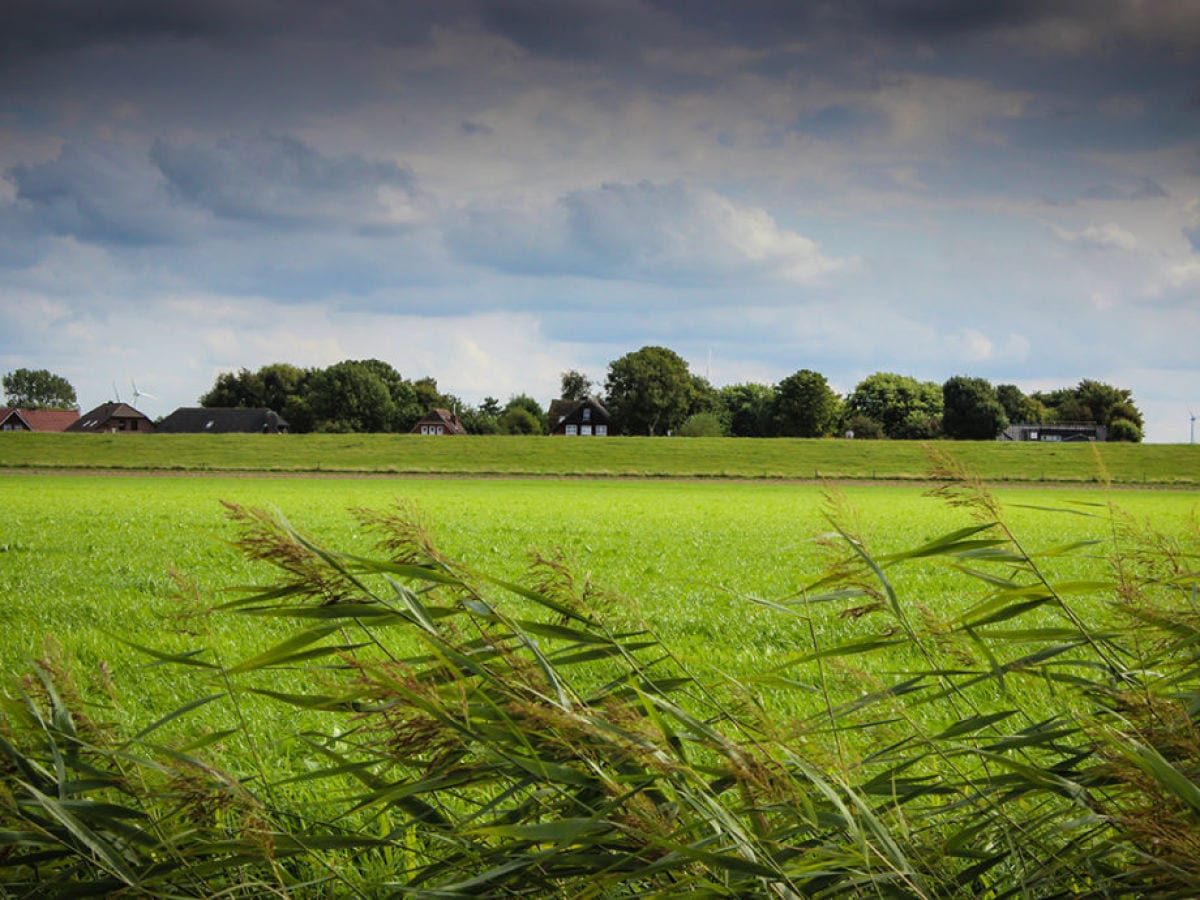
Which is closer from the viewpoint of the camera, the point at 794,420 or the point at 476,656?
the point at 476,656

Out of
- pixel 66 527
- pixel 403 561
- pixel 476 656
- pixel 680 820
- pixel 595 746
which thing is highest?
pixel 403 561

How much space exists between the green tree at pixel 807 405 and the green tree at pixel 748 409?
506cm

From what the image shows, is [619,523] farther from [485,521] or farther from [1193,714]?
[1193,714]

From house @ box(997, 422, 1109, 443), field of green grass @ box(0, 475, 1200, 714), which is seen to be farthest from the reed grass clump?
house @ box(997, 422, 1109, 443)

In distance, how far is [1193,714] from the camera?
214 cm

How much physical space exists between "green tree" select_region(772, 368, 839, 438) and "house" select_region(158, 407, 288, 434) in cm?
8262

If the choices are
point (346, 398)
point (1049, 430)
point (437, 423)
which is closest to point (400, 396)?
point (437, 423)

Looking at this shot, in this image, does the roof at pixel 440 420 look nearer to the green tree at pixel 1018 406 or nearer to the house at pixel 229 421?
the house at pixel 229 421

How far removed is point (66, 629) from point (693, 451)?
209ft

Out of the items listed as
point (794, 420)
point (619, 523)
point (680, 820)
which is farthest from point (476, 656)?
point (794, 420)

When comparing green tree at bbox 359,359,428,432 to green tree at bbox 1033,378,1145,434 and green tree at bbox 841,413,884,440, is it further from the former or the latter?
green tree at bbox 1033,378,1145,434

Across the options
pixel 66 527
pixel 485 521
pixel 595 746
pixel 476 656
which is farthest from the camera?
pixel 485 521

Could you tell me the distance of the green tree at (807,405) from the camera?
134 m

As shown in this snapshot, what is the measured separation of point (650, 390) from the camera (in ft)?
450
